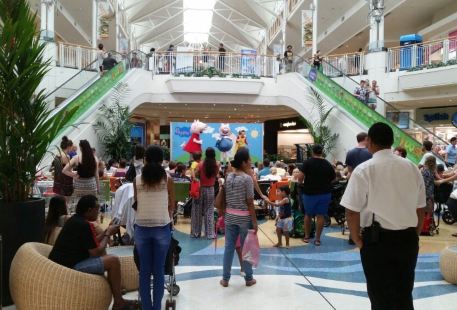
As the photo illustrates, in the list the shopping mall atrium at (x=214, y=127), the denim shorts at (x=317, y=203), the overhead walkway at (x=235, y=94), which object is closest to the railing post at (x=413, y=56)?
the shopping mall atrium at (x=214, y=127)

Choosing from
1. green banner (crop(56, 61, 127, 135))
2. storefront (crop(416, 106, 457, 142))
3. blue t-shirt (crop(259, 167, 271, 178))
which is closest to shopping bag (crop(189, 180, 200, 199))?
blue t-shirt (crop(259, 167, 271, 178))

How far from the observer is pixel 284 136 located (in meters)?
27.5

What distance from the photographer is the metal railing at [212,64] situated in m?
18.4

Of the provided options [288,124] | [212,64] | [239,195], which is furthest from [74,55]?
[239,195]

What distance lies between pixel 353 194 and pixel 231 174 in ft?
6.76

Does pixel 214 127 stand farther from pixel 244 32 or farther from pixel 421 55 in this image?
pixel 244 32

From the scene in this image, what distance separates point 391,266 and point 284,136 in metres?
24.9

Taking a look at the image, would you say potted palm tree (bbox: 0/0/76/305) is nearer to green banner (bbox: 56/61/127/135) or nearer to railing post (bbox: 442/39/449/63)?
green banner (bbox: 56/61/127/135)

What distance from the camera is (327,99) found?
15.6 m

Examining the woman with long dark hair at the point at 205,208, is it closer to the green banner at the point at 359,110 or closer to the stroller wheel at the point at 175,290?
the stroller wheel at the point at 175,290

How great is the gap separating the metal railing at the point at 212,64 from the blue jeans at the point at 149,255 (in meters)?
15.1

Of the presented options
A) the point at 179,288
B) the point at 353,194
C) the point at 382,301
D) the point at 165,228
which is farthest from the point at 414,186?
the point at 179,288

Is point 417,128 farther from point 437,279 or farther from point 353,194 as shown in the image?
point 353,194

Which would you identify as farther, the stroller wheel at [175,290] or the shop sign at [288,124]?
the shop sign at [288,124]
